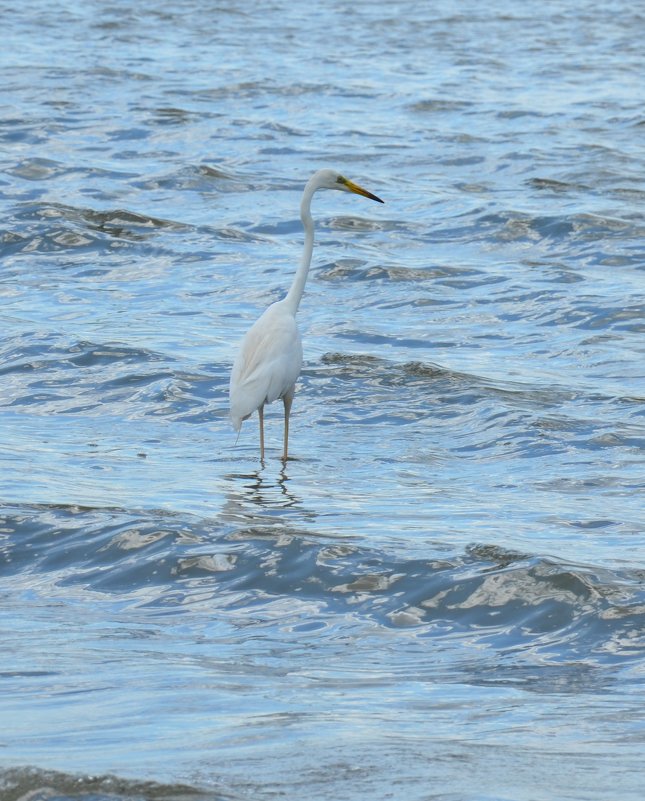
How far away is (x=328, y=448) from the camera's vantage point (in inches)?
350

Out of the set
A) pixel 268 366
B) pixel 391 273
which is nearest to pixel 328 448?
pixel 268 366

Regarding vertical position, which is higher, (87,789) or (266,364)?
(87,789)

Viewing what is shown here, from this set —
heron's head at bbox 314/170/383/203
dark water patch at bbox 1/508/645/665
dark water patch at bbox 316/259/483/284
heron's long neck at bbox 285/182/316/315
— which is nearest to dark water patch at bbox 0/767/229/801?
dark water patch at bbox 1/508/645/665

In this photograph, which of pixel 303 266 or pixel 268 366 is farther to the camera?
pixel 303 266

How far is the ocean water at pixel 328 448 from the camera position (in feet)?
14.9

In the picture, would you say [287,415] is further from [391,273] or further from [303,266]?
[391,273]

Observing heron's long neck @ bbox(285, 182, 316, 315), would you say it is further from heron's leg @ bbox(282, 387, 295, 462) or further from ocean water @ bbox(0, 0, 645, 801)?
ocean water @ bbox(0, 0, 645, 801)

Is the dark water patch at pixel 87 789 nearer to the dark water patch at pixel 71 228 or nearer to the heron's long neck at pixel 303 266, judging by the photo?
the heron's long neck at pixel 303 266

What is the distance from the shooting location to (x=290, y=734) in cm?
446

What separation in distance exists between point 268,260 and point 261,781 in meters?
9.30

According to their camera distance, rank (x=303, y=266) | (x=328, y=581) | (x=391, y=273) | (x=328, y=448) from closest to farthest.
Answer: (x=328, y=581) < (x=328, y=448) < (x=303, y=266) < (x=391, y=273)

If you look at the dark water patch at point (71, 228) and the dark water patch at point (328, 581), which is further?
the dark water patch at point (71, 228)

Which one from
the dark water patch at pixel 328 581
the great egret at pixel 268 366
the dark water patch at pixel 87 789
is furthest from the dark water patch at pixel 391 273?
the dark water patch at pixel 87 789

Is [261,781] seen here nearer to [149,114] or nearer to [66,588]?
[66,588]
